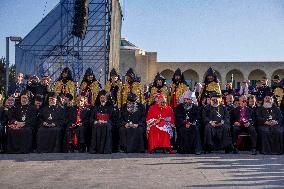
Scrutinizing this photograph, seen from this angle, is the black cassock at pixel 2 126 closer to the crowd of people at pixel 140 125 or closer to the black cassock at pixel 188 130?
the crowd of people at pixel 140 125

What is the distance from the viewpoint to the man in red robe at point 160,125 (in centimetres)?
1032

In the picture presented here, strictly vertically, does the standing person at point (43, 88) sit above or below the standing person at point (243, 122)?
above

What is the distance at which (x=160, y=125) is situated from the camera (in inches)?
412

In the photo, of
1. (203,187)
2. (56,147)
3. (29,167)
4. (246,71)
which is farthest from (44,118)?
(246,71)

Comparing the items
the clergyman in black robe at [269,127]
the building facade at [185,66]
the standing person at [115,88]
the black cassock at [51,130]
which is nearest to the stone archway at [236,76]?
the building facade at [185,66]

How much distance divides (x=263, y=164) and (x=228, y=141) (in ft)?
7.51

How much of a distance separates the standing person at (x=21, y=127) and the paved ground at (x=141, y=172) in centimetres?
140

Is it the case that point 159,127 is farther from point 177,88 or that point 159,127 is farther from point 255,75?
point 255,75

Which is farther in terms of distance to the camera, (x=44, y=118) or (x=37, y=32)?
(x=37, y=32)

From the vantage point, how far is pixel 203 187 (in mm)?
5645

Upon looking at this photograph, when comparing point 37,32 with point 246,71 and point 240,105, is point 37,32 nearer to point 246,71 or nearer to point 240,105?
point 240,105

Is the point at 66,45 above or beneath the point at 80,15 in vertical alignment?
beneath

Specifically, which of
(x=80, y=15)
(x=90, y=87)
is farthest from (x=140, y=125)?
(x=80, y=15)

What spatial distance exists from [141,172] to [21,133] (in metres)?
4.45
